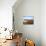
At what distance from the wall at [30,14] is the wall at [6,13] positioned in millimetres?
1367

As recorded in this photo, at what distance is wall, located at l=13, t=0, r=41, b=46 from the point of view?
17.3 feet

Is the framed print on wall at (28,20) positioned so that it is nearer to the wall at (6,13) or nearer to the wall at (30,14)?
the wall at (30,14)

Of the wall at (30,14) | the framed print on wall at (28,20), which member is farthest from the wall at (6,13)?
the framed print on wall at (28,20)

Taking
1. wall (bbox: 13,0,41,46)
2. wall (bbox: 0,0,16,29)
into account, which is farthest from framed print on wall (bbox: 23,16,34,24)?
wall (bbox: 0,0,16,29)

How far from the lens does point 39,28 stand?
5359 millimetres

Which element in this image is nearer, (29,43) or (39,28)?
(29,43)

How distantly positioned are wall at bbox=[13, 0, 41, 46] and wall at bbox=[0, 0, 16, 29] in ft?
4.48

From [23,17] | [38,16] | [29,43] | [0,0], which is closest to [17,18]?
[23,17]

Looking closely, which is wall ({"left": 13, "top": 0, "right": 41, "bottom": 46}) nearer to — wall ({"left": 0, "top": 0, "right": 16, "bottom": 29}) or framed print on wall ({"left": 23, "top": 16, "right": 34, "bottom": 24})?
framed print on wall ({"left": 23, "top": 16, "right": 34, "bottom": 24})

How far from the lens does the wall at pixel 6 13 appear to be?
385cm

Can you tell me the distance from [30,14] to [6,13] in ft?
5.58

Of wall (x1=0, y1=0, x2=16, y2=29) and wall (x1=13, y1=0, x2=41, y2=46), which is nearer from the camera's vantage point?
wall (x1=0, y1=0, x2=16, y2=29)

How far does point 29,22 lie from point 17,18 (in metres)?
0.62

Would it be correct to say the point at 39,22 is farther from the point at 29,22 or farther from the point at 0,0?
the point at 0,0
